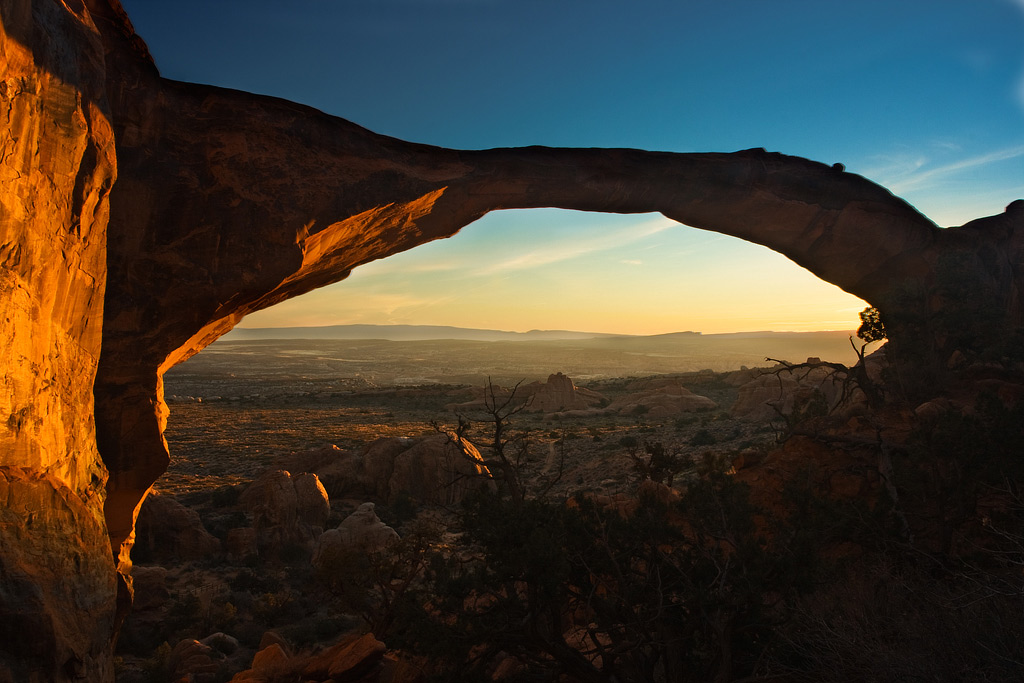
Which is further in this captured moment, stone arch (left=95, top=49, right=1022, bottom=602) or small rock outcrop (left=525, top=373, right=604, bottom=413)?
small rock outcrop (left=525, top=373, right=604, bottom=413)

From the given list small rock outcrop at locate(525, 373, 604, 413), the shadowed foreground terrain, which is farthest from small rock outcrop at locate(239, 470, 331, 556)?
small rock outcrop at locate(525, 373, 604, 413)

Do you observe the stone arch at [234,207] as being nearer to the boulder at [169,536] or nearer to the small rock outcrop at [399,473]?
the boulder at [169,536]

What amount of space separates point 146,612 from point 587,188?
12.6 metres

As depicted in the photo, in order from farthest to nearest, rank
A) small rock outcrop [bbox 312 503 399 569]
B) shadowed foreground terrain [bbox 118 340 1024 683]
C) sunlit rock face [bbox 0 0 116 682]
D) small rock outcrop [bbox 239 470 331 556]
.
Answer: small rock outcrop [bbox 239 470 331 556]
small rock outcrop [bbox 312 503 399 569]
shadowed foreground terrain [bbox 118 340 1024 683]
sunlit rock face [bbox 0 0 116 682]

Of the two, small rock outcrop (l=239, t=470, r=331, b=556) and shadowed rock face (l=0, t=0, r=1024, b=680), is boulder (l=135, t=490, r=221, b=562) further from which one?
shadowed rock face (l=0, t=0, r=1024, b=680)

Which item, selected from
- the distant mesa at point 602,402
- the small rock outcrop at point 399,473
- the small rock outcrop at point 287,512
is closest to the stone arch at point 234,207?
the small rock outcrop at point 287,512

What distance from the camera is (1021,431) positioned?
337 inches

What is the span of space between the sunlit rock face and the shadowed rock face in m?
0.03

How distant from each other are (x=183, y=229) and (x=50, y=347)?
3.42 metres

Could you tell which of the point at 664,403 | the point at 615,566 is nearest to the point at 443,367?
the point at 664,403

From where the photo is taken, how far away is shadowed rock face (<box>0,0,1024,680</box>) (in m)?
4.40

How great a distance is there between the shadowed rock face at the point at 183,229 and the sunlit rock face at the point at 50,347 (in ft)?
0.08

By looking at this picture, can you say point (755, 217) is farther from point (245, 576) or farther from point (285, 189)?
point (245, 576)

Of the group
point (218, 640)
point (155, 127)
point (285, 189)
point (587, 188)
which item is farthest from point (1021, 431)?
point (218, 640)
